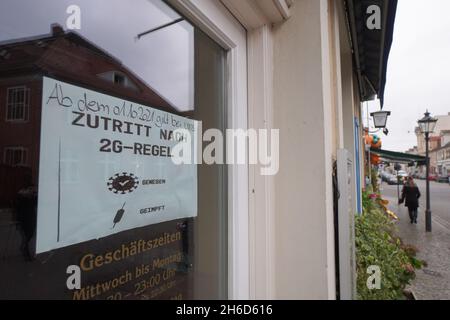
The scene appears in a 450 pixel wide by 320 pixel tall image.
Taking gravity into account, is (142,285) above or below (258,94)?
below

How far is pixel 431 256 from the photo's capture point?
6.17 meters

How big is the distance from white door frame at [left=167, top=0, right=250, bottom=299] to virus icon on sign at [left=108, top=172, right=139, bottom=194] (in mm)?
520

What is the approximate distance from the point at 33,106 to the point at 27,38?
0.49 ft

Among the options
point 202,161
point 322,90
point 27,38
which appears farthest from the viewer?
point 322,90

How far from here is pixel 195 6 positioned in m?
1.02

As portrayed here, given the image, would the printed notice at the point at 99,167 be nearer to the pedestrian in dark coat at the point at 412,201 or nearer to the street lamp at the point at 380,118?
the street lamp at the point at 380,118

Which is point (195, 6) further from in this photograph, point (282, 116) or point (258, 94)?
point (282, 116)

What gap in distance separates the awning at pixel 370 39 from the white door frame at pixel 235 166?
2.10 meters

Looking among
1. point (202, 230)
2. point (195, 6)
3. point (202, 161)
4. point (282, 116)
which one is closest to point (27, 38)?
point (195, 6)

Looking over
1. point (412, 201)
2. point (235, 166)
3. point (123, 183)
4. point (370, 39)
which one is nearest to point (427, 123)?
point (412, 201)

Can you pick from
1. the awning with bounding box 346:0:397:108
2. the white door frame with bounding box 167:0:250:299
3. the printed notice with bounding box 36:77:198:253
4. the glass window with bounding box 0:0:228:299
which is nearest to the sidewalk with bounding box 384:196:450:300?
the awning with bounding box 346:0:397:108

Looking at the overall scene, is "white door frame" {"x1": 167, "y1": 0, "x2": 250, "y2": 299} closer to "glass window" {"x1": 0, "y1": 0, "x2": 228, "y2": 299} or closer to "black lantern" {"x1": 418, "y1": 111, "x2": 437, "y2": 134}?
"glass window" {"x1": 0, "y1": 0, "x2": 228, "y2": 299}

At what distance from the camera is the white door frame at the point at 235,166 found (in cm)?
120

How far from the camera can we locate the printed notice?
25.1 inches
